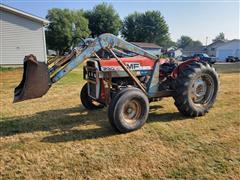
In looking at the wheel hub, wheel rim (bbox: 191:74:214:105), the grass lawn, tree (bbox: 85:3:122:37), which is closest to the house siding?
the grass lawn

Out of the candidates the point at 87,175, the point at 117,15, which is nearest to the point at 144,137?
the point at 87,175

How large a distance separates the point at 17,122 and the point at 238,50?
4729 cm

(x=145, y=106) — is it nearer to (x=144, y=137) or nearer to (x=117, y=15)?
(x=144, y=137)

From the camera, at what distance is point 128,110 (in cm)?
443

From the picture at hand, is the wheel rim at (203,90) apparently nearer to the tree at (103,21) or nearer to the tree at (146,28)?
the tree at (103,21)

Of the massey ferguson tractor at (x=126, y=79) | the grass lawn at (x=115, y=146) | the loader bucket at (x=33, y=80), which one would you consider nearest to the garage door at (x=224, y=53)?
the grass lawn at (x=115, y=146)

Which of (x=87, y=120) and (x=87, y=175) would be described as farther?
(x=87, y=120)

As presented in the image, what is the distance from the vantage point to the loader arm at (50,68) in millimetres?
3883

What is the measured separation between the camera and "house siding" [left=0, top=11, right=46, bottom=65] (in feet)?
54.7

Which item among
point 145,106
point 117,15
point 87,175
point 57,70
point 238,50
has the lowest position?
point 87,175

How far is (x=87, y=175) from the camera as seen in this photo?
300cm

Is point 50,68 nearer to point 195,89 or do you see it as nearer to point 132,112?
point 132,112

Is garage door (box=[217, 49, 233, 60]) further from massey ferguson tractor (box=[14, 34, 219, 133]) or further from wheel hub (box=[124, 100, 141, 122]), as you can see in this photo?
wheel hub (box=[124, 100, 141, 122])

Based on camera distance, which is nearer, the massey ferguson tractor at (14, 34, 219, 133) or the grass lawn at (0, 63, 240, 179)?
the grass lawn at (0, 63, 240, 179)
